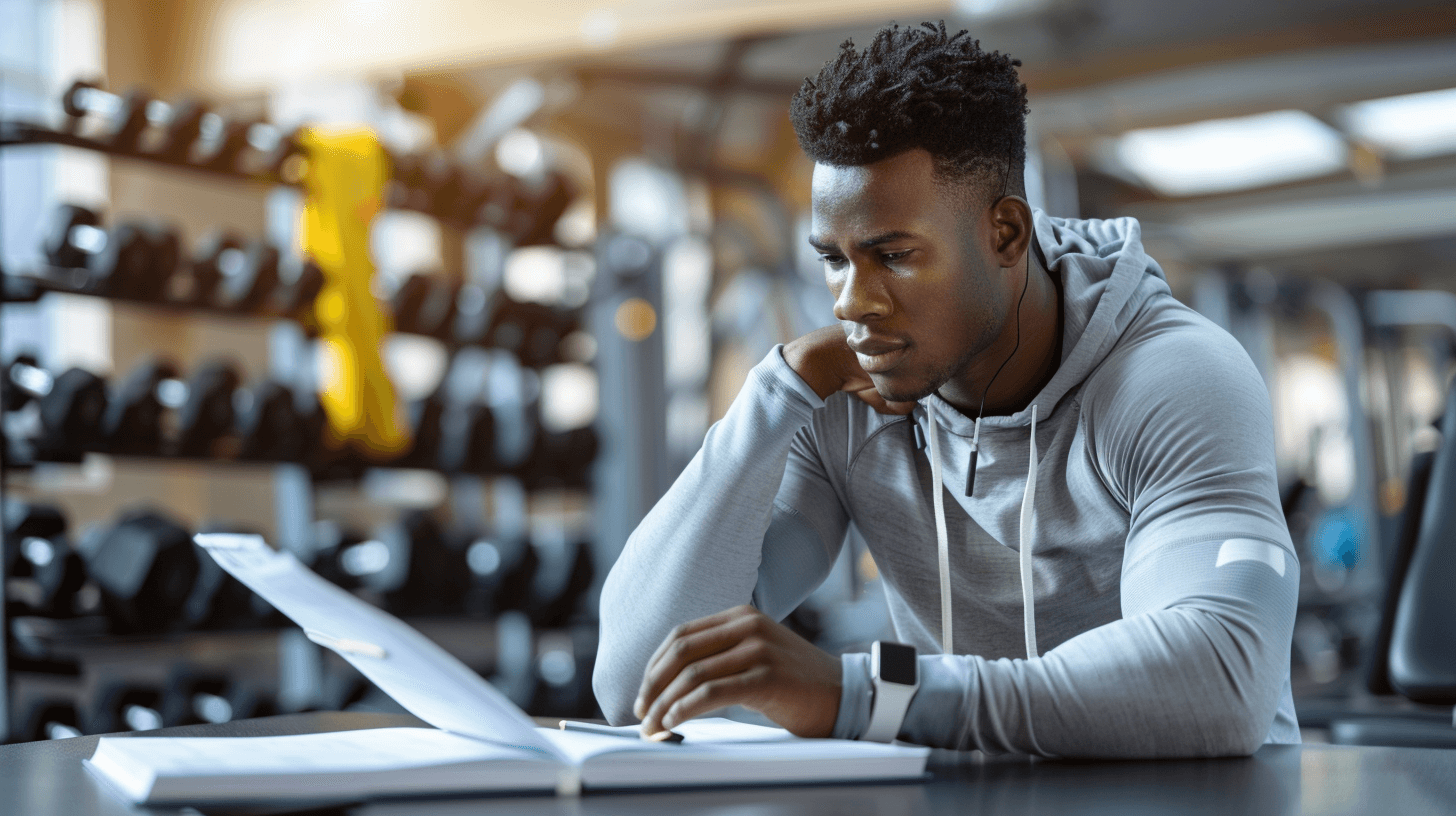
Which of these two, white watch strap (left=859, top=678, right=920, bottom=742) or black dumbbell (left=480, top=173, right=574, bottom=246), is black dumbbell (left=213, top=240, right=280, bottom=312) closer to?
black dumbbell (left=480, top=173, right=574, bottom=246)

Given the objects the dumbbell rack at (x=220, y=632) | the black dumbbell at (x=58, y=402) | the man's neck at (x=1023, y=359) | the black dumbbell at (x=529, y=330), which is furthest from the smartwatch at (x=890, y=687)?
the black dumbbell at (x=529, y=330)

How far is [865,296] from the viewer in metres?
1.05

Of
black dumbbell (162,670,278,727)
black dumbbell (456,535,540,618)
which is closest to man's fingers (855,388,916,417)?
black dumbbell (162,670,278,727)

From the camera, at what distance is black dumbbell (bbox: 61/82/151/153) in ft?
9.51

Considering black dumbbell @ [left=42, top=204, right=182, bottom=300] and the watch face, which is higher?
black dumbbell @ [left=42, top=204, right=182, bottom=300]

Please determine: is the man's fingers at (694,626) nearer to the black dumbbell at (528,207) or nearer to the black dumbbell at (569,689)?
the black dumbbell at (569,689)

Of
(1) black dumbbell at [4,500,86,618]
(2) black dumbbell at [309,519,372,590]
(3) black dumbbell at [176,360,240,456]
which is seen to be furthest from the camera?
Answer: (2) black dumbbell at [309,519,372,590]

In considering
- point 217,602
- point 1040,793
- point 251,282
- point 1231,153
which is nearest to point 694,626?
point 1040,793

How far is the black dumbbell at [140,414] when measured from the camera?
282 centimetres

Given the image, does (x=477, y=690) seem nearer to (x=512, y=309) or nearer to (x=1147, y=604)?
(x=1147, y=604)

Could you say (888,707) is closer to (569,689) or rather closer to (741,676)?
(741,676)

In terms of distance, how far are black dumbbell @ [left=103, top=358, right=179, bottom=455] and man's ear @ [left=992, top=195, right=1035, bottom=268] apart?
2.31 meters

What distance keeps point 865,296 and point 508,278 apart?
340cm

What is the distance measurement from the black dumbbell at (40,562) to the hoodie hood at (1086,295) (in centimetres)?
212
